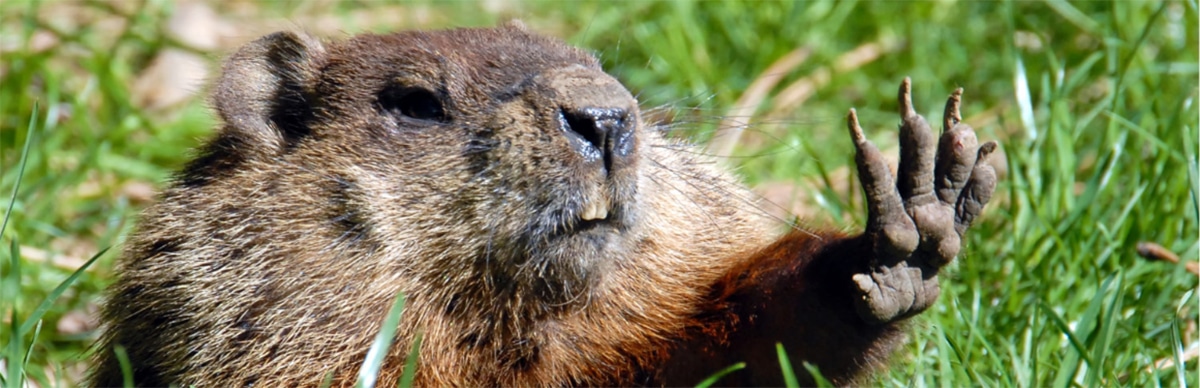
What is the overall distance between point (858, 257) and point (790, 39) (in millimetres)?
3453

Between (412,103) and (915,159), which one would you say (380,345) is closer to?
(412,103)

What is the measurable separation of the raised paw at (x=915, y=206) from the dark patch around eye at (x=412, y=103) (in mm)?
1085

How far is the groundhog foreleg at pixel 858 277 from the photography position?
3.07 meters

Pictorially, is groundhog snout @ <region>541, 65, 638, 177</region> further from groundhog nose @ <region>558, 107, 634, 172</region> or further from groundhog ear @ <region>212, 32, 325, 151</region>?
groundhog ear @ <region>212, 32, 325, 151</region>

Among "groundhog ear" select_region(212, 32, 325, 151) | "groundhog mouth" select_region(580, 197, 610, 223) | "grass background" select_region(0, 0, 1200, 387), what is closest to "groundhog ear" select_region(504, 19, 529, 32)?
"grass background" select_region(0, 0, 1200, 387)

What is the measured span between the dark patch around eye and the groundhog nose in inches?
18.1

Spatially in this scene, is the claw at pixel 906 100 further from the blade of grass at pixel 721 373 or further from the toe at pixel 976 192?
the blade of grass at pixel 721 373

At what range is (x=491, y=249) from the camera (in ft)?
10.8

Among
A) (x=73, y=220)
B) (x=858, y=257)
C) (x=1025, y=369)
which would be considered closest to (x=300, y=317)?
(x=858, y=257)

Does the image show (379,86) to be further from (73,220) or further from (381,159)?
(73,220)

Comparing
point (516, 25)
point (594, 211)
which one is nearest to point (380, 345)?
point (594, 211)

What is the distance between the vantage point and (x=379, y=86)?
11.7ft

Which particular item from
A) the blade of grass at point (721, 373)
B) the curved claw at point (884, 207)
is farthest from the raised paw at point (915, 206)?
the blade of grass at point (721, 373)

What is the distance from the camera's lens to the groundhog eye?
3486 millimetres
